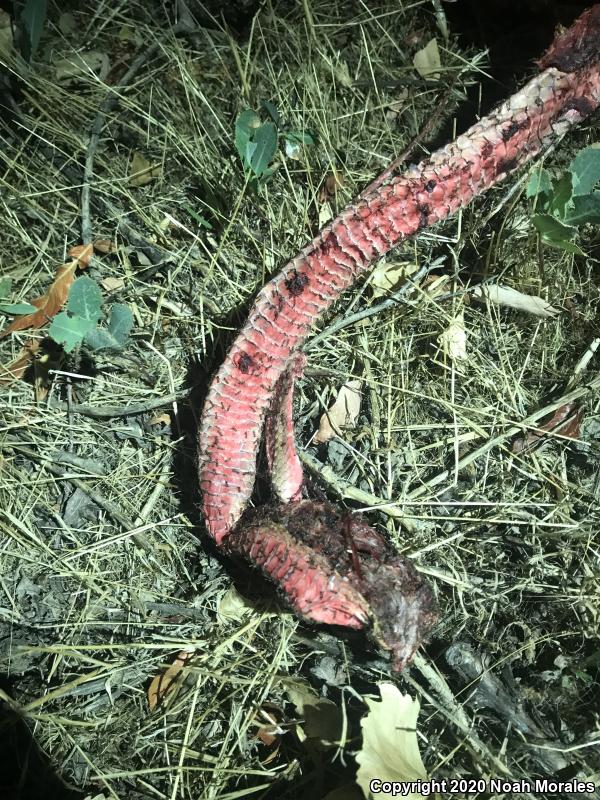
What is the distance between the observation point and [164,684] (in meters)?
1.79

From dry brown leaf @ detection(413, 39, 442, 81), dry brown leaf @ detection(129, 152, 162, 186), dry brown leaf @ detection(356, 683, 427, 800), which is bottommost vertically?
dry brown leaf @ detection(356, 683, 427, 800)

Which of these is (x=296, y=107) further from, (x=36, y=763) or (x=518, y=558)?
(x=36, y=763)

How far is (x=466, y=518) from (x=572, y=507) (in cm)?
40

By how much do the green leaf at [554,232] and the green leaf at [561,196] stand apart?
7 cm

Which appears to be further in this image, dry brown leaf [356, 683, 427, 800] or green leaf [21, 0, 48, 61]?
green leaf [21, 0, 48, 61]

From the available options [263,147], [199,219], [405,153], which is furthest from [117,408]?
[405,153]

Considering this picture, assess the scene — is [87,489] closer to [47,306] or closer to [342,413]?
[47,306]

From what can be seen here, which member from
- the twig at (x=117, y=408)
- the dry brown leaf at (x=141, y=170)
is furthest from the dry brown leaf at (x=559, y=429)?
the dry brown leaf at (x=141, y=170)

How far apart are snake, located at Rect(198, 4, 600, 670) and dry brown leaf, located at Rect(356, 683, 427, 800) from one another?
295mm

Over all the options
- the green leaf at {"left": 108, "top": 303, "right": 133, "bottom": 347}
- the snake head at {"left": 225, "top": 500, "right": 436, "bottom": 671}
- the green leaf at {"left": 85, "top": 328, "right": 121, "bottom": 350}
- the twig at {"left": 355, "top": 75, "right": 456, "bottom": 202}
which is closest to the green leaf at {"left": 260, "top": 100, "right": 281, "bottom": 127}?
the twig at {"left": 355, "top": 75, "right": 456, "bottom": 202}

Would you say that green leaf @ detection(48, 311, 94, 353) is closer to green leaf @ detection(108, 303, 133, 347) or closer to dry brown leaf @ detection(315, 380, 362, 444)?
green leaf @ detection(108, 303, 133, 347)

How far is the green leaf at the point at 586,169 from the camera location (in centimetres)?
188

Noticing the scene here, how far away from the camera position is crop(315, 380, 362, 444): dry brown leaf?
6.66 ft

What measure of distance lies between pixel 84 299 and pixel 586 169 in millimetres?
1782
